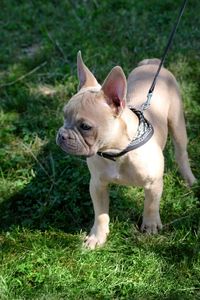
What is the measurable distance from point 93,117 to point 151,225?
3.38ft

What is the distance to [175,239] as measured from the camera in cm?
346

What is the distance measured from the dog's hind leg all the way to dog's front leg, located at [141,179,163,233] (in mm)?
546

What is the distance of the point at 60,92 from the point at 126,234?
1821 millimetres

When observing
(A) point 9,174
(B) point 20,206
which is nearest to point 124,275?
(B) point 20,206

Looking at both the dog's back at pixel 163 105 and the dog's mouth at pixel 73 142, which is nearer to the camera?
the dog's mouth at pixel 73 142

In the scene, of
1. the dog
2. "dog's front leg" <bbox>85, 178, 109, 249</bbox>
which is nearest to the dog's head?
the dog

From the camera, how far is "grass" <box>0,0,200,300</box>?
10.5 ft

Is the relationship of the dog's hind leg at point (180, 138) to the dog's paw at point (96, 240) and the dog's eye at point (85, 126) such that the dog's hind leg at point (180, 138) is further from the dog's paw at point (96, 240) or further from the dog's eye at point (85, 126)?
the dog's eye at point (85, 126)

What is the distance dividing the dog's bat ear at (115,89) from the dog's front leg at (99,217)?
0.65 m

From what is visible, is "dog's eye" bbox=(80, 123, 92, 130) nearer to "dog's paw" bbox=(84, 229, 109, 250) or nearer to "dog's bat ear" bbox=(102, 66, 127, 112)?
"dog's bat ear" bbox=(102, 66, 127, 112)

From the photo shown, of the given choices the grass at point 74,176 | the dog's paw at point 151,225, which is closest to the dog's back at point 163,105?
the grass at point 74,176

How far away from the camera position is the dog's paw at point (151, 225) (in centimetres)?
350

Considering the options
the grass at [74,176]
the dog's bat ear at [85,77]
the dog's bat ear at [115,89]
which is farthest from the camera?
the grass at [74,176]

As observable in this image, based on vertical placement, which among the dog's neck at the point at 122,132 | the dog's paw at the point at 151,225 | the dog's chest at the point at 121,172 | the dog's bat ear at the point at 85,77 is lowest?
the dog's paw at the point at 151,225
